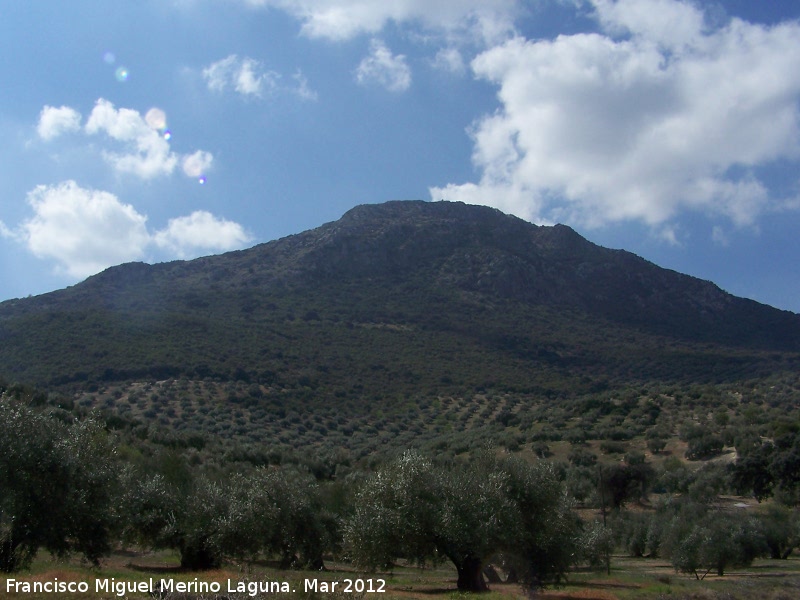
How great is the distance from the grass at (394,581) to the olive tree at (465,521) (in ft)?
4.09

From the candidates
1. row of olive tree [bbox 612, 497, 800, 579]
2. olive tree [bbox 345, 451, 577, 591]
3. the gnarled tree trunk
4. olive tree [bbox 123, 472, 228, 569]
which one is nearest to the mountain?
row of olive tree [bbox 612, 497, 800, 579]

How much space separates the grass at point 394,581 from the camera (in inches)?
606

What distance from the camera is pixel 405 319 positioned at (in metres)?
108

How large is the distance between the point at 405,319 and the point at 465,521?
84.0 meters

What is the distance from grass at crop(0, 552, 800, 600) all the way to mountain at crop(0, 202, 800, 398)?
143ft

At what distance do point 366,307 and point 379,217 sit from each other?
43676mm

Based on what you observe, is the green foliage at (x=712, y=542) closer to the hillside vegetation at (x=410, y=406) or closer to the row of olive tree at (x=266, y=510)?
the hillside vegetation at (x=410, y=406)

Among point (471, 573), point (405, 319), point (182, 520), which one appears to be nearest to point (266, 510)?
point (182, 520)

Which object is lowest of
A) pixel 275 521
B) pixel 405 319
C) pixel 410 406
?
pixel 275 521

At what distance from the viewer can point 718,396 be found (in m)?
75.0

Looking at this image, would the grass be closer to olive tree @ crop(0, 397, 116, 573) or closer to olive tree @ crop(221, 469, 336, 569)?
olive tree @ crop(0, 397, 116, 573)

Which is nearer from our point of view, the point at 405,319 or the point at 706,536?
the point at 706,536

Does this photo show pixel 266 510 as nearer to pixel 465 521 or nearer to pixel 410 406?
pixel 465 521

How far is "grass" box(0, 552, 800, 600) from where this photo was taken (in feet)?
50.5
